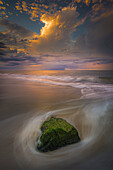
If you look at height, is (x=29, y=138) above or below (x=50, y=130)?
below

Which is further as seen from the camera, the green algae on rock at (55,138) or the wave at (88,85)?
the wave at (88,85)

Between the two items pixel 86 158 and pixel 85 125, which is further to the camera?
pixel 85 125

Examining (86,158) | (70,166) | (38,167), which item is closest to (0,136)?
(38,167)

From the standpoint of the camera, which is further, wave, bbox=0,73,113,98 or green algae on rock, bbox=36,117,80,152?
wave, bbox=0,73,113,98

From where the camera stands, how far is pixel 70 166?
1.50 metres

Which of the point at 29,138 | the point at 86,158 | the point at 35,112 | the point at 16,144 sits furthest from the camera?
the point at 35,112

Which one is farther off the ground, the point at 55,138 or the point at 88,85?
the point at 88,85

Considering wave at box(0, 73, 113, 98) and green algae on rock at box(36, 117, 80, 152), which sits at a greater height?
wave at box(0, 73, 113, 98)

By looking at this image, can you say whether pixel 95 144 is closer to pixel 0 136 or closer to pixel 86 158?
pixel 86 158

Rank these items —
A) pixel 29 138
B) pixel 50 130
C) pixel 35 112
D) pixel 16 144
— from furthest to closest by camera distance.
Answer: pixel 35 112 < pixel 29 138 < pixel 16 144 < pixel 50 130

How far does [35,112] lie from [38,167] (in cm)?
210

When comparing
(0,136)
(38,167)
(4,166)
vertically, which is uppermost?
(0,136)

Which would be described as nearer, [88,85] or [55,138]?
[55,138]

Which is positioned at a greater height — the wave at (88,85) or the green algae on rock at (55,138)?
the wave at (88,85)
